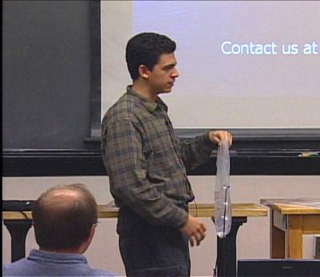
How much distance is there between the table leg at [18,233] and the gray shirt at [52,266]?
113cm

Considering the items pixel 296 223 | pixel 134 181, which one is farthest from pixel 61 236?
pixel 296 223

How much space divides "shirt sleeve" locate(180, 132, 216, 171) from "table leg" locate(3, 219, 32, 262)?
65 centimetres

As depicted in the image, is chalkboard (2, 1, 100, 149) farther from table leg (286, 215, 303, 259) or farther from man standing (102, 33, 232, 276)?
man standing (102, 33, 232, 276)

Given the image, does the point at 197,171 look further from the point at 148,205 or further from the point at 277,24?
the point at 148,205

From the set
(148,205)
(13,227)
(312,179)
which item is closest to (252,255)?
(312,179)

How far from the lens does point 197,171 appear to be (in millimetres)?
3775

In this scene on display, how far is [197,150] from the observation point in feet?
7.99

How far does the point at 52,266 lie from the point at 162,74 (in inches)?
34.5

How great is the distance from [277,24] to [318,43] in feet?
0.77

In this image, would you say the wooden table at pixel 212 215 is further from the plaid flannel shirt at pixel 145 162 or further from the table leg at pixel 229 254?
the plaid flannel shirt at pixel 145 162

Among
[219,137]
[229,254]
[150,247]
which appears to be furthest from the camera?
[229,254]

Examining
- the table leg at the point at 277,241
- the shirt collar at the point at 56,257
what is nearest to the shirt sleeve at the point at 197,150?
the table leg at the point at 277,241

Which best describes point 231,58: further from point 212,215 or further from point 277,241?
point 212,215

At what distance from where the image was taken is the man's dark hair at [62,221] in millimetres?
1550
